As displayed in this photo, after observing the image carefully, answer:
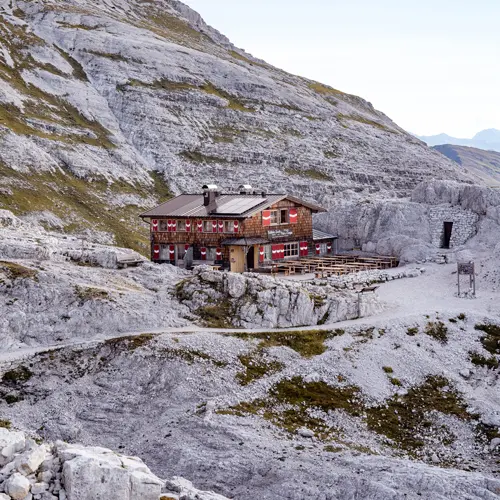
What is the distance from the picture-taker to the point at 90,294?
203 feet

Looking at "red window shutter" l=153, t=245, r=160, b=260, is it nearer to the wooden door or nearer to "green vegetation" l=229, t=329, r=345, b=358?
the wooden door

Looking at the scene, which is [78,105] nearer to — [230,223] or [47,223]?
[47,223]

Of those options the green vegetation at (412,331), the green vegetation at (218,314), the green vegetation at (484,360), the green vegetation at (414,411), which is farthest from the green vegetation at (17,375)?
the green vegetation at (484,360)

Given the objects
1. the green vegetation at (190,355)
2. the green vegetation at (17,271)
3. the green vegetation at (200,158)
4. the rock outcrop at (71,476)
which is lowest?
the green vegetation at (190,355)

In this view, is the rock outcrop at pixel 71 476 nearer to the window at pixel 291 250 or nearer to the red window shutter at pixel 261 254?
the red window shutter at pixel 261 254

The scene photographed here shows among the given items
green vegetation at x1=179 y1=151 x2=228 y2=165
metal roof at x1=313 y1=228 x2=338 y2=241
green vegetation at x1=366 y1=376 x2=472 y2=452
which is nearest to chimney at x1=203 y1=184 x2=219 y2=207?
metal roof at x1=313 y1=228 x2=338 y2=241

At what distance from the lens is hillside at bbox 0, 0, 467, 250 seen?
13025 centimetres

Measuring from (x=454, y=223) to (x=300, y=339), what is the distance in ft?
144

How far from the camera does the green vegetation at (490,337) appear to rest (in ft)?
201

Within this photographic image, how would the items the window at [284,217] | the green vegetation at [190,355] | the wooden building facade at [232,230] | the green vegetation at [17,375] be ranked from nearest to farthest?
1. the green vegetation at [17,375]
2. the green vegetation at [190,355]
3. the wooden building facade at [232,230]
4. the window at [284,217]

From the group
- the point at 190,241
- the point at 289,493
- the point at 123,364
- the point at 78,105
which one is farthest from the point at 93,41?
the point at 289,493

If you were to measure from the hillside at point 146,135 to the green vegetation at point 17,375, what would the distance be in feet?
207

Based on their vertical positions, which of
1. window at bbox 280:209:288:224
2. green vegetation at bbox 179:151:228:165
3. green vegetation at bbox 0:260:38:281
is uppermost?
green vegetation at bbox 179:151:228:165

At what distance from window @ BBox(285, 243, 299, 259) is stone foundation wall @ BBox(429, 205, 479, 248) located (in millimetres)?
16772
